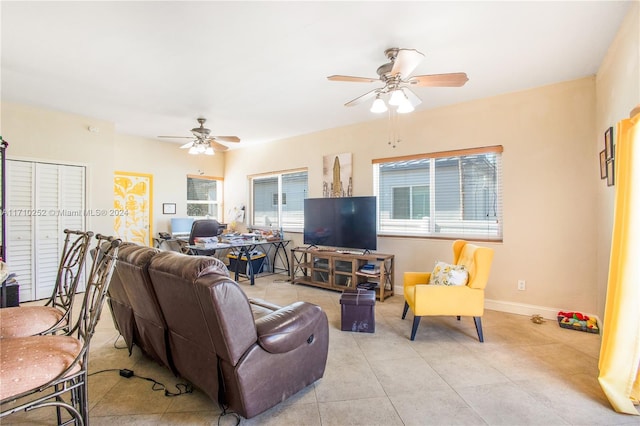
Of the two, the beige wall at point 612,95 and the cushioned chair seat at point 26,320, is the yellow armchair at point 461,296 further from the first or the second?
the cushioned chair seat at point 26,320

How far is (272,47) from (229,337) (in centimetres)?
231

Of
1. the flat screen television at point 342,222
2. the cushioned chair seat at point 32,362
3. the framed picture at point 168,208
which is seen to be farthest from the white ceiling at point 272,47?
the framed picture at point 168,208

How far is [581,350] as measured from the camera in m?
2.64

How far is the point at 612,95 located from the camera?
264 cm

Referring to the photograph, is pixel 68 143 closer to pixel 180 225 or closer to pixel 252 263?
pixel 180 225

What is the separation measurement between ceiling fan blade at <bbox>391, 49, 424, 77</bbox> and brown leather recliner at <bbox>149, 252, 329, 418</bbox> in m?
1.94

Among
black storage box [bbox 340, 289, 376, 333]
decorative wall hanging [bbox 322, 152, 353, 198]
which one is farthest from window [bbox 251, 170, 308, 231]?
Result: black storage box [bbox 340, 289, 376, 333]

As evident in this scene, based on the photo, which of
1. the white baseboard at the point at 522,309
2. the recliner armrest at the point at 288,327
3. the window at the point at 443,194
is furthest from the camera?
the window at the point at 443,194

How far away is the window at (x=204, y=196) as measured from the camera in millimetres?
6633

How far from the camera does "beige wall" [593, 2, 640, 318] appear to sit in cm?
212

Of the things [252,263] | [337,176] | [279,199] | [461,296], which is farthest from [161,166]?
[461,296]

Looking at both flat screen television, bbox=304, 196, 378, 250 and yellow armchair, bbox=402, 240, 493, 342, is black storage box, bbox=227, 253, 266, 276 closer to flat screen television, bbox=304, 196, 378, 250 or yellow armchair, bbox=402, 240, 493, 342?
flat screen television, bbox=304, 196, 378, 250

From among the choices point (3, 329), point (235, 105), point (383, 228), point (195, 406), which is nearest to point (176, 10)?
point (235, 105)

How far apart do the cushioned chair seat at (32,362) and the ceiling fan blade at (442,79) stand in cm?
284
